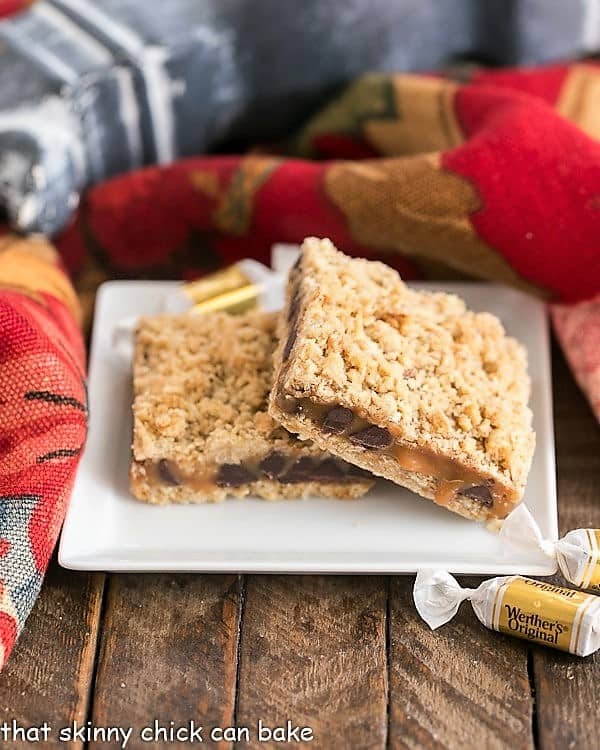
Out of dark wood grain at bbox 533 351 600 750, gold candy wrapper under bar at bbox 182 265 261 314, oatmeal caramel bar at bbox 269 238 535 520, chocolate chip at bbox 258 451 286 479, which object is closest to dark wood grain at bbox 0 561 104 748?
chocolate chip at bbox 258 451 286 479

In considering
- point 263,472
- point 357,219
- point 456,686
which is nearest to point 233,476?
point 263,472

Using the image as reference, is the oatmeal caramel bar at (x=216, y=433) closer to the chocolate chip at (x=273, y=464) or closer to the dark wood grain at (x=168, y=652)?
the chocolate chip at (x=273, y=464)

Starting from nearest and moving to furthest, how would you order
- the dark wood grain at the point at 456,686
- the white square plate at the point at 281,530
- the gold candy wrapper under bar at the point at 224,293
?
the dark wood grain at the point at 456,686
the white square plate at the point at 281,530
the gold candy wrapper under bar at the point at 224,293

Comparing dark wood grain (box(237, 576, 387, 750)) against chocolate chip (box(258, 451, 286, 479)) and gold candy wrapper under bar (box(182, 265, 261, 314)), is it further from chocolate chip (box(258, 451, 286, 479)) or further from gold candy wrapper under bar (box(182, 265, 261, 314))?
gold candy wrapper under bar (box(182, 265, 261, 314))

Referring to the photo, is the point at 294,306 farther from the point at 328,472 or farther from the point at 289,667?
the point at 289,667

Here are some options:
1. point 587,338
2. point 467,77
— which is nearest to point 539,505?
point 587,338

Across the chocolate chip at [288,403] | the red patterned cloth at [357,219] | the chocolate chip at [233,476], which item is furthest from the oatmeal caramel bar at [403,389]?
the red patterned cloth at [357,219]

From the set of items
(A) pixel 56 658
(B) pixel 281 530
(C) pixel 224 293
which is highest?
(C) pixel 224 293
